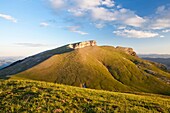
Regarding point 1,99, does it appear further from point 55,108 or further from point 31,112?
point 55,108

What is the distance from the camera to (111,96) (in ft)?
98.6

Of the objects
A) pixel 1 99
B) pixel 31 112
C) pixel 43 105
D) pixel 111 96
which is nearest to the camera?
pixel 31 112

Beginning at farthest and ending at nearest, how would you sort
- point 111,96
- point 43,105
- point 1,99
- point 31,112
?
point 111,96, point 1,99, point 43,105, point 31,112

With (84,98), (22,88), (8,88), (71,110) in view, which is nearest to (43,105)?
(71,110)

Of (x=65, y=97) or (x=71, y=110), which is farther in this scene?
(x=65, y=97)

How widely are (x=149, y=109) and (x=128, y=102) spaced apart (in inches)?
122

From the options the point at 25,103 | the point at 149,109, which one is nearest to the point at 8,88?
the point at 25,103

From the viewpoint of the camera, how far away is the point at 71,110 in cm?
2358

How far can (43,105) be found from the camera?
80.5 feet

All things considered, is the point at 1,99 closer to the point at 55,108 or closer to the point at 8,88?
the point at 8,88

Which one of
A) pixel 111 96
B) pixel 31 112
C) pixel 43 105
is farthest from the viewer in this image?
pixel 111 96

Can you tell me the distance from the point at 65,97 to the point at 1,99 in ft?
26.8

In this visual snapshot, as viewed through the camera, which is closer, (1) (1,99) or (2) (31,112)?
(2) (31,112)

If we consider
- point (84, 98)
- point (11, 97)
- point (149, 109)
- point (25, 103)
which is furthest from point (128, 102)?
point (11, 97)
